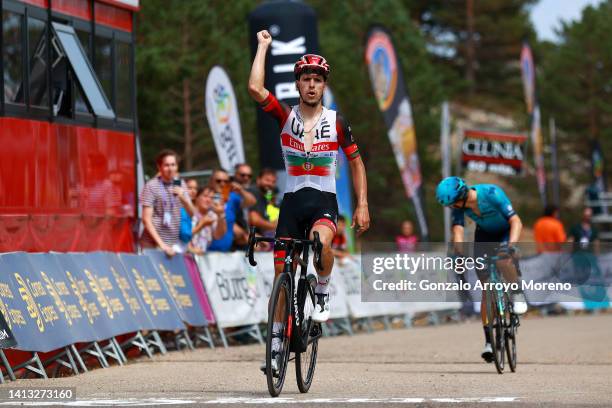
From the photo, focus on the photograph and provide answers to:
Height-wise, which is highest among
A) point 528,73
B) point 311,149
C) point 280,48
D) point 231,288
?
point 528,73

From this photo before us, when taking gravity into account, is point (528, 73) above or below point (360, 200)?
above

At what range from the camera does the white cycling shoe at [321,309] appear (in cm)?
1059

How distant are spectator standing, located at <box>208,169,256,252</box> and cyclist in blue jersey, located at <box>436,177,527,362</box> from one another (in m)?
4.91

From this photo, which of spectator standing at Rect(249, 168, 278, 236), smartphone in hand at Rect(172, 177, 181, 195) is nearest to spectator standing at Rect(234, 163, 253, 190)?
spectator standing at Rect(249, 168, 278, 236)

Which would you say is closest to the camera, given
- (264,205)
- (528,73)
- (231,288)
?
(231,288)

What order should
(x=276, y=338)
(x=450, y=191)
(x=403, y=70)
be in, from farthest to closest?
(x=403, y=70), (x=450, y=191), (x=276, y=338)

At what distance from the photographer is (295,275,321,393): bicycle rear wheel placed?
10320 mm

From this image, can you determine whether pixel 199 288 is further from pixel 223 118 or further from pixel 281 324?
pixel 281 324

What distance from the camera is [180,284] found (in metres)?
16.9

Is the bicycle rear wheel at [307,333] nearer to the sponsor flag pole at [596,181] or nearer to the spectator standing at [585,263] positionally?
the spectator standing at [585,263]

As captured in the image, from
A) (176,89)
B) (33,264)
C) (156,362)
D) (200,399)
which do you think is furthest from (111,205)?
(176,89)

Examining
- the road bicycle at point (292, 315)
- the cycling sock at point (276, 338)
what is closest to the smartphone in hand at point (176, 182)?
the road bicycle at point (292, 315)

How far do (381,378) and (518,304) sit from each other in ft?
7.42

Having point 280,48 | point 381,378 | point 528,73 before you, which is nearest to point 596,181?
point 528,73
